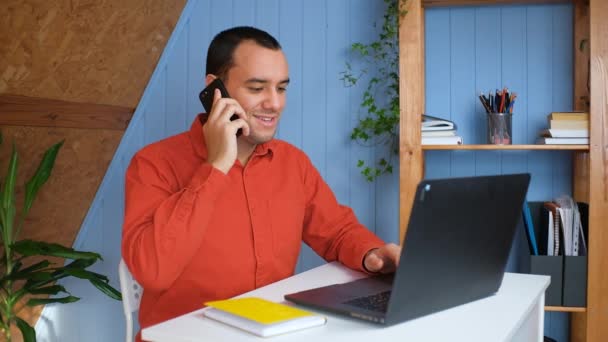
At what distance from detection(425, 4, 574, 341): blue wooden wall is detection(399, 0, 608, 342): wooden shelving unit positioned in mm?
68

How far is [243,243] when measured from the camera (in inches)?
82.9

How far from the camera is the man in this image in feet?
5.97

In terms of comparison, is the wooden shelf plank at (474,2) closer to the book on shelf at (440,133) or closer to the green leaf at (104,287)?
the book on shelf at (440,133)

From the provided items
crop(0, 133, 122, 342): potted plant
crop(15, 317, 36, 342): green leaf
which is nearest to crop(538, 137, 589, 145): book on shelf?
crop(0, 133, 122, 342): potted plant

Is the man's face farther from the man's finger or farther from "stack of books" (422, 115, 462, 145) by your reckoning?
"stack of books" (422, 115, 462, 145)

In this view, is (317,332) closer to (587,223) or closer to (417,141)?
(417,141)

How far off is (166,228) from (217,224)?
12.4 inches

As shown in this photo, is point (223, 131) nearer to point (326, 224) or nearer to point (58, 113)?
point (326, 224)

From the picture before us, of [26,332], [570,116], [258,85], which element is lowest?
[26,332]

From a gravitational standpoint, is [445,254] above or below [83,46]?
below

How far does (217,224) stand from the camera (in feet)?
6.83

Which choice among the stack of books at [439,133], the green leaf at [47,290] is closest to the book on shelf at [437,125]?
the stack of books at [439,133]

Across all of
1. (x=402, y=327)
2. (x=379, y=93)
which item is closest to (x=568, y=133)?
(x=379, y=93)

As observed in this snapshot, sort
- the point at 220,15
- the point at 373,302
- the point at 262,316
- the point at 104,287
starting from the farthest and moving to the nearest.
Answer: the point at 220,15, the point at 104,287, the point at 373,302, the point at 262,316
